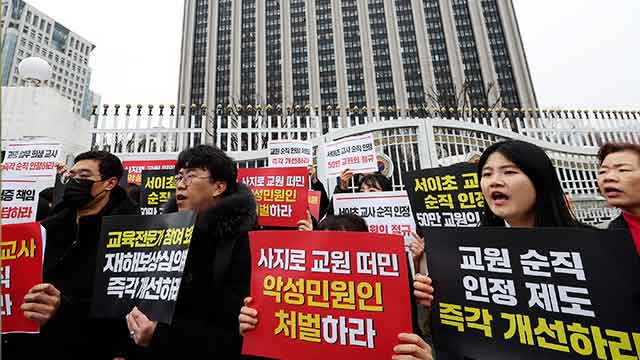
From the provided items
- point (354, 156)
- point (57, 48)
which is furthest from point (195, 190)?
point (57, 48)

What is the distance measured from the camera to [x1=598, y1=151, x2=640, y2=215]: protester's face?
6.66ft

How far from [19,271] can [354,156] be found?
11.3ft

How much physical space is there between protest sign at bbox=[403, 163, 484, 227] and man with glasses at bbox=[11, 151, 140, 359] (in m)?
2.32

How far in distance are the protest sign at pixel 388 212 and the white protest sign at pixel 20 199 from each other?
11.6 feet

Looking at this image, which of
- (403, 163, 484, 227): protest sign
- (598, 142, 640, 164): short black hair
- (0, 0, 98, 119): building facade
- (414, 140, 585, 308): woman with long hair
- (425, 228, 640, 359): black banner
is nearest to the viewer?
(425, 228, 640, 359): black banner

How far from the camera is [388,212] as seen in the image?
3.41 meters

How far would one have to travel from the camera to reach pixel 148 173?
12.7ft


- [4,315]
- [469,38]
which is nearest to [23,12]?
[4,315]

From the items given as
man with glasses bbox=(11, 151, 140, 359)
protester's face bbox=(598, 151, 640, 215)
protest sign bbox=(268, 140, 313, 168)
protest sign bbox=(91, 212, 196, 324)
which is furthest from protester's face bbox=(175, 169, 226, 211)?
protester's face bbox=(598, 151, 640, 215)

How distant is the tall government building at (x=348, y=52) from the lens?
47.3 meters

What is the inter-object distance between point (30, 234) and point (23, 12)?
50522mm

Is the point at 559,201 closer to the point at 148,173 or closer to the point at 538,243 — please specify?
the point at 538,243

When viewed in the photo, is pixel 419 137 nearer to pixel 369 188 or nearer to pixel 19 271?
pixel 369 188

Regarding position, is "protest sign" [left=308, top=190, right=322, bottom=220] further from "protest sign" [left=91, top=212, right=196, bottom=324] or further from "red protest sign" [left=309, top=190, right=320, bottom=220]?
"protest sign" [left=91, top=212, right=196, bottom=324]
